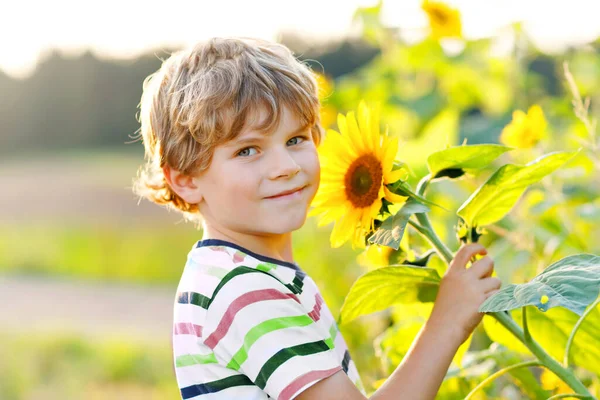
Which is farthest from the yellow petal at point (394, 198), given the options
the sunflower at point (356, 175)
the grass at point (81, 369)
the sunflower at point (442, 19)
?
the grass at point (81, 369)

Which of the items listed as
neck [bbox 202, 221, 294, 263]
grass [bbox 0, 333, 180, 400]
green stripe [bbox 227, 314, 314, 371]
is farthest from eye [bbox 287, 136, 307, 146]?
grass [bbox 0, 333, 180, 400]

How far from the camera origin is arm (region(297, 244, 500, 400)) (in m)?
0.93

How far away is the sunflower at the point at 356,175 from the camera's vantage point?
3.00 ft

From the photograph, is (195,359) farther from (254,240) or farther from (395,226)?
(395,226)

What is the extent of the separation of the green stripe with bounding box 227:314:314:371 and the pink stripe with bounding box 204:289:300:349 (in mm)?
28

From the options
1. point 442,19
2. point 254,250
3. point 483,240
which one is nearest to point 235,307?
point 254,250

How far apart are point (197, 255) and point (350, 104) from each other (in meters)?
1.71

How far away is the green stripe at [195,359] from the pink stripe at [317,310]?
0.15 metres

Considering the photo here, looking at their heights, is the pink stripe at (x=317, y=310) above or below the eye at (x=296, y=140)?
below

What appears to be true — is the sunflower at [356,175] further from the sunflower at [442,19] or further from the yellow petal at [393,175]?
the sunflower at [442,19]

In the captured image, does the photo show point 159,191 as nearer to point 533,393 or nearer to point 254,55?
point 254,55

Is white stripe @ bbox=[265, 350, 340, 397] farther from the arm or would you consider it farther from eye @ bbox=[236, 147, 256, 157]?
eye @ bbox=[236, 147, 256, 157]

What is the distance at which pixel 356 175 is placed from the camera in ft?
3.20

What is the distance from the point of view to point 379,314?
2135 mm
